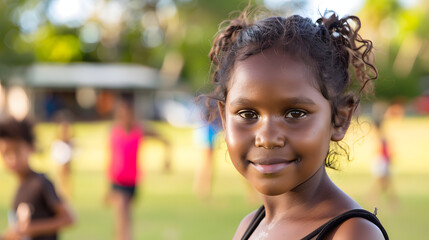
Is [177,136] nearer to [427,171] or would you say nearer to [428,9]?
[427,171]

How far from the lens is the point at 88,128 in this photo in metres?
29.1

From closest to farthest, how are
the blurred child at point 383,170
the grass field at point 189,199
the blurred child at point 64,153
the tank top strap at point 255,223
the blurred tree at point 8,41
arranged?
the tank top strap at point 255,223, the grass field at point 189,199, the blurred child at point 383,170, the blurred child at point 64,153, the blurred tree at point 8,41

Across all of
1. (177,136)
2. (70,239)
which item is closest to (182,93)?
(177,136)

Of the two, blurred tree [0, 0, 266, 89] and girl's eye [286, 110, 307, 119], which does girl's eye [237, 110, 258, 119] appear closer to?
girl's eye [286, 110, 307, 119]

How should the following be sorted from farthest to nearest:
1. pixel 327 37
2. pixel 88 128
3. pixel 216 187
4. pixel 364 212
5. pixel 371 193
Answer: pixel 88 128 < pixel 216 187 < pixel 371 193 < pixel 327 37 < pixel 364 212

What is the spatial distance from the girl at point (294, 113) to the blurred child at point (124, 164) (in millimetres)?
4966

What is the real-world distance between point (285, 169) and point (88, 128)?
28286mm

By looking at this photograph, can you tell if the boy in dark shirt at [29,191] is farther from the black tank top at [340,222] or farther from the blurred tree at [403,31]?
the blurred tree at [403,31]

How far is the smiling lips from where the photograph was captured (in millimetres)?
1559

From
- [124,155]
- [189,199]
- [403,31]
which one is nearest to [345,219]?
[124,155]

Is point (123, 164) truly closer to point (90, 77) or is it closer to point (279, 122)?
point (279, 122)

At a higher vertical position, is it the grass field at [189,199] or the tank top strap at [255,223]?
the tank top strap at [255,223]

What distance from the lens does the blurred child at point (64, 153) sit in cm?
1005

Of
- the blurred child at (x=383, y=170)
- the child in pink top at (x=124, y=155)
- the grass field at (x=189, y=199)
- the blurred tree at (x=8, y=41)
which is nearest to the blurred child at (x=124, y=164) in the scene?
the child in pink top at (x=124, y=155)
